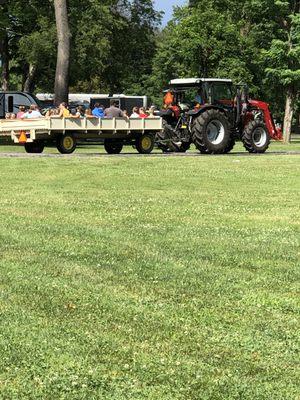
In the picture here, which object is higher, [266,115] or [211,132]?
[266,115]

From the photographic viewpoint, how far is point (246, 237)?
27.4 feet

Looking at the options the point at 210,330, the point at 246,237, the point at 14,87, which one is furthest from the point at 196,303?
the point at 14,87

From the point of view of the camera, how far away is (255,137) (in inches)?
1032

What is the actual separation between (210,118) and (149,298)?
1880cm

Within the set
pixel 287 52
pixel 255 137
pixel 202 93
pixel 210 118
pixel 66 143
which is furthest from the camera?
pixel 287 52

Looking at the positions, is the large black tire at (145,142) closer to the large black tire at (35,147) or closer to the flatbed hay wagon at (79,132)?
the flatbed hay wagon at (79,132)

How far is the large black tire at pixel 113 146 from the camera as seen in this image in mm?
25208

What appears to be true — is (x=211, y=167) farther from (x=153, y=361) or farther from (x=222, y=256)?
(x=153, y=361)

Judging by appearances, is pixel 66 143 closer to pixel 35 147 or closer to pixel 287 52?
pixel 35 147

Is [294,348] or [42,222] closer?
[294,348]

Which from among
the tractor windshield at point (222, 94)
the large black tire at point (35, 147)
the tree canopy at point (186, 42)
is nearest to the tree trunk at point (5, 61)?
the tree canopy at point (186, 42)

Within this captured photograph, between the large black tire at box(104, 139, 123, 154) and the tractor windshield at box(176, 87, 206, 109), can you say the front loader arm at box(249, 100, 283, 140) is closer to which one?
the tractor windshield at box(176, 87, 206, 109)

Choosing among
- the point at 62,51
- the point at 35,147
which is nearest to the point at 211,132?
the point at 35,147

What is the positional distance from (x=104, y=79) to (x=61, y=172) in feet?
165
